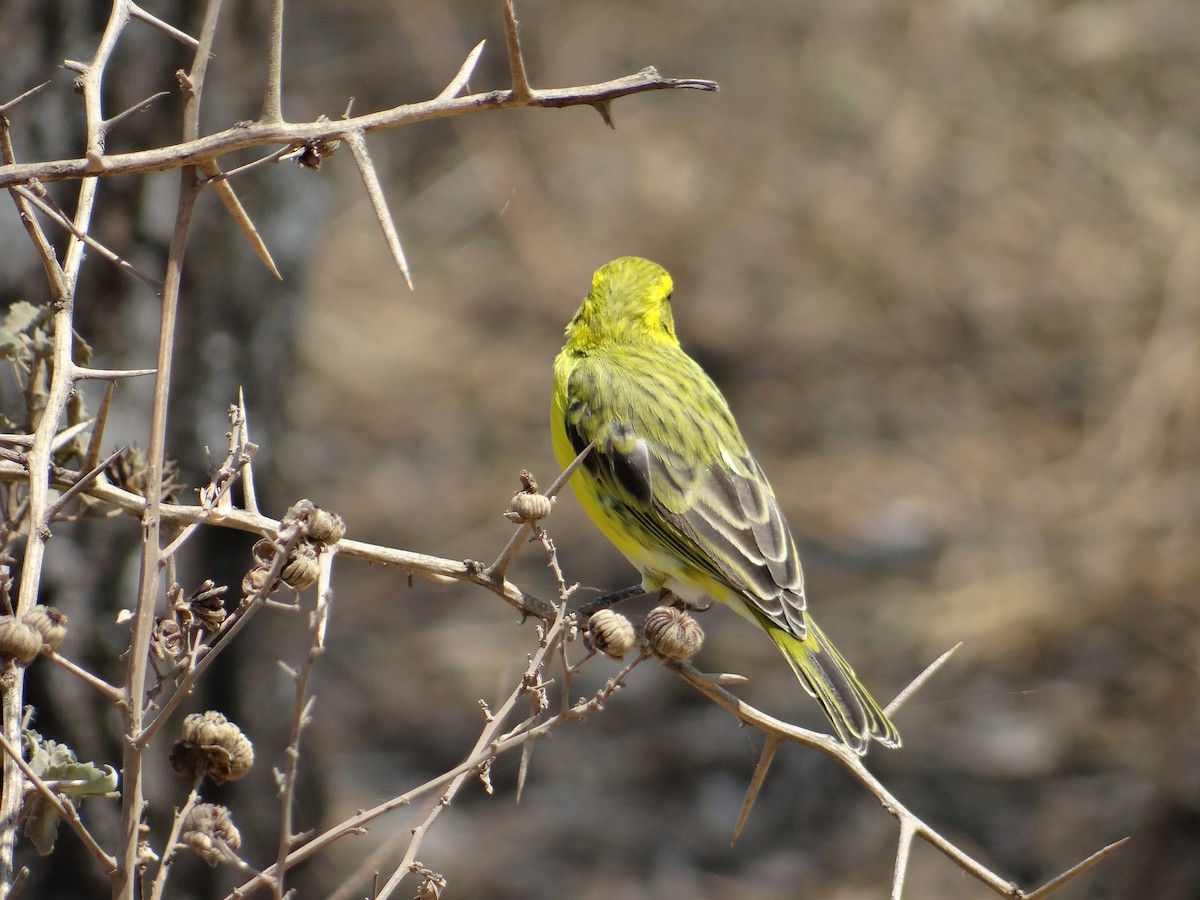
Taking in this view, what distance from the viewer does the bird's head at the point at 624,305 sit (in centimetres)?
479

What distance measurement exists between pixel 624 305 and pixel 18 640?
138 inches

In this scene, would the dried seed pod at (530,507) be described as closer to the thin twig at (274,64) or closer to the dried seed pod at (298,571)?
the dried seed pod at (298,571)

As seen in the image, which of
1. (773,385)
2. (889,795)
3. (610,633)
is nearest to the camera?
(610,633)

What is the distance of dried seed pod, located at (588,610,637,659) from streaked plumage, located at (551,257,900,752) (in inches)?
71.9

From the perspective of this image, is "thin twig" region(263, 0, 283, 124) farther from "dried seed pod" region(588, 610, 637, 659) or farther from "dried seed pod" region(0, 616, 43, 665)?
"dried seed pod" region(588, 610, 637, 659)

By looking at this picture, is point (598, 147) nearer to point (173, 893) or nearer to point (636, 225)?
point (636, 225)

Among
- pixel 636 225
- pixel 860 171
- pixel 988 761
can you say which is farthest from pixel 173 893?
pixel 860 171

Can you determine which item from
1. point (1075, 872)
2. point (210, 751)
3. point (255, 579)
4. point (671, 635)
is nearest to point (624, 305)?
point (671, 635)

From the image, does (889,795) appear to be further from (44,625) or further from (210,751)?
(44,625)

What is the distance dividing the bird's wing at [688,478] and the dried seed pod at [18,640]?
8.98 feet

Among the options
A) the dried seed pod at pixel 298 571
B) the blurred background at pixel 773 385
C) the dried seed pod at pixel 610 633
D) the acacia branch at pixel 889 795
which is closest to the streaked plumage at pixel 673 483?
the blurred background at pixel 773 385

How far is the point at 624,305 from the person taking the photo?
4.86 meters

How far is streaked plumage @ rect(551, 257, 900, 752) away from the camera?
13.3ft

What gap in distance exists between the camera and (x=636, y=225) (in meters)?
10.9
